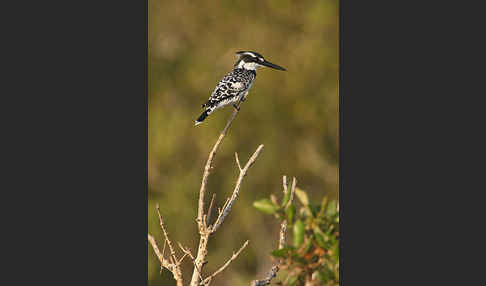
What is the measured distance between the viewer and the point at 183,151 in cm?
887

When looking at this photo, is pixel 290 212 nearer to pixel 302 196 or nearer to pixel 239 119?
pixel 302 196

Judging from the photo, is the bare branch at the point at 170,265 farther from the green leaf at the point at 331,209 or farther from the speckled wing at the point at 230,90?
the speckled wing at the point at 230,90

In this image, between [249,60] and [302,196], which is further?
[249,60]

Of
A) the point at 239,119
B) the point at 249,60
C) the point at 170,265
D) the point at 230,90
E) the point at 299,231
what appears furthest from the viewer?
the point at 239,119

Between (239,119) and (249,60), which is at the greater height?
(249,60)

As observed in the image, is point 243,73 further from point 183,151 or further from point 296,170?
point 183,151

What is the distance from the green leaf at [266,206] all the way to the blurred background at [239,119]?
2883 mm

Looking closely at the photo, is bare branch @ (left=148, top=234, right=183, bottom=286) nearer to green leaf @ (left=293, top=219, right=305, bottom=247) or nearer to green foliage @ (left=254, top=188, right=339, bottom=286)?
green foliage @ (left=254, top=188, right=339, bottom=286)

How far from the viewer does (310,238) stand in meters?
3.40

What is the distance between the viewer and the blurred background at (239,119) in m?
7.00

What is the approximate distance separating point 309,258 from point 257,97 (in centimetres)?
605

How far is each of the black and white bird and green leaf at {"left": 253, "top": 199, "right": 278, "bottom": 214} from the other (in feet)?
7.86

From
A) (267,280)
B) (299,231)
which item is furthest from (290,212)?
(267,280)

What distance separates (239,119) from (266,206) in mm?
6025
